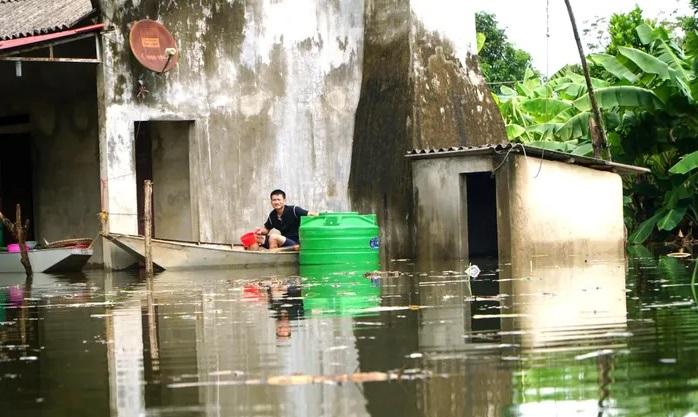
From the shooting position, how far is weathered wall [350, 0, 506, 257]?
2150cm

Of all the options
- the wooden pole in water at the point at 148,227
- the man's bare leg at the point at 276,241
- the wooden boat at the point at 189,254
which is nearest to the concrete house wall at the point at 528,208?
the man's bare leg at the point at 276,241

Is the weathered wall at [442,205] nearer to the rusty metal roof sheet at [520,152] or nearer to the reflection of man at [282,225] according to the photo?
the rusty metal roof sheet at [520,152]

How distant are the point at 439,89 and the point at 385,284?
9.21 m

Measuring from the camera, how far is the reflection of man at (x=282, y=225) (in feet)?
63.2

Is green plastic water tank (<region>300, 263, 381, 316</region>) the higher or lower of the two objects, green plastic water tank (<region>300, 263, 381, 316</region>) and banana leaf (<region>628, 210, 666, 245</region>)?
the lower

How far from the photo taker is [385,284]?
13.3 meters

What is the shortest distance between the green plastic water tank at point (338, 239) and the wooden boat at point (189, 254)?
67 centimetres

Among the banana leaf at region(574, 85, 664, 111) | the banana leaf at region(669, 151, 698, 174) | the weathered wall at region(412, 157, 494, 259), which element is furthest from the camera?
the banana leaf at region(574, 85, 664, 111)

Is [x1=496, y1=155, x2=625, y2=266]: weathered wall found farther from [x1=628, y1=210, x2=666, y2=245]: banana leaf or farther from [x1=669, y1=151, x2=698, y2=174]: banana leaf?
[x1=628, y1=210, x2=666, y2=245]: banana leaf

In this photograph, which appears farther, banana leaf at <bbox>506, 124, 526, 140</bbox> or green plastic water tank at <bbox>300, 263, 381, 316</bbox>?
banana leaf at <bbox>506, 124, 526, 140</bbox>

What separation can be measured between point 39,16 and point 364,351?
1587 centimetres

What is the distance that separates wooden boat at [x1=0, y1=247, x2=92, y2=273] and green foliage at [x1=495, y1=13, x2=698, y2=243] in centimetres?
977

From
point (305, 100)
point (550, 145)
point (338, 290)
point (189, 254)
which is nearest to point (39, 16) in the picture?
point (305, 100)

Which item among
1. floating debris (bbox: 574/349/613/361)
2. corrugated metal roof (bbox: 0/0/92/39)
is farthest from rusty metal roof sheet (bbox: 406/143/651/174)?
floating debris (bbox: 574/349/613/361)
